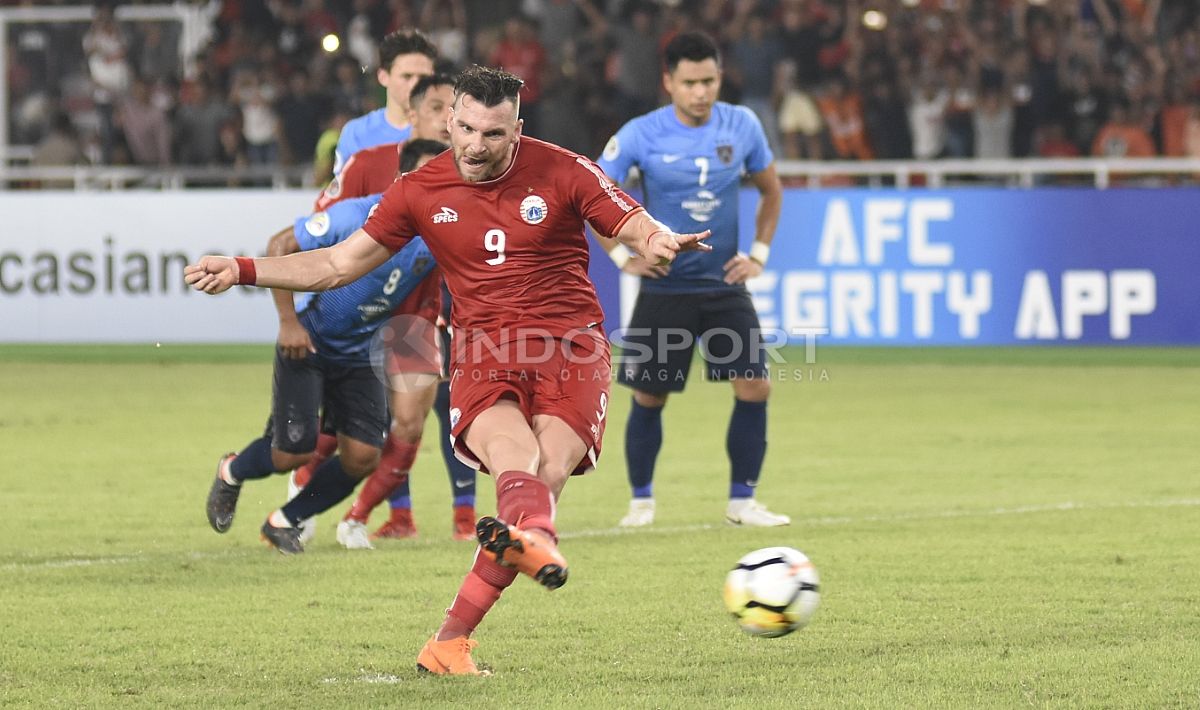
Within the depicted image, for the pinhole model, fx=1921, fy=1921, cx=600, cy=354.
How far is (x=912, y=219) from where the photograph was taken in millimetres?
16172

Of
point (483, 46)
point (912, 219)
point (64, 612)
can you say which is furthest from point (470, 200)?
point (483, 46)

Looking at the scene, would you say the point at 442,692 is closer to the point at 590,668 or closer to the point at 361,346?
the point at 590,668

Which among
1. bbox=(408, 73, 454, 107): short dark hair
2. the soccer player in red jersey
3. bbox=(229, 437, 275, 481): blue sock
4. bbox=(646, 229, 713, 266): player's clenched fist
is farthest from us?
bbox=(408, 73, 454, 107): short dark hair

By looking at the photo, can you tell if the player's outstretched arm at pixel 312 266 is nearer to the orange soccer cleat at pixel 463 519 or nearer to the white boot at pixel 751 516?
the orange soccer cleat at pixel 463 519

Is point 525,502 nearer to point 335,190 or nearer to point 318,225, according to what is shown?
point 318,225

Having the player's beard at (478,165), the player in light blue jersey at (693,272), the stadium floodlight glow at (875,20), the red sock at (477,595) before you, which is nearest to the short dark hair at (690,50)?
the player in light blue jersey at (693,272)

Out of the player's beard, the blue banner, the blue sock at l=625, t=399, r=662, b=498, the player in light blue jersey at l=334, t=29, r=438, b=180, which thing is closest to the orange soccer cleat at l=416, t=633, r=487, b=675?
the player's beard

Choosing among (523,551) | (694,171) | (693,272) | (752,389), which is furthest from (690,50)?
(523,551)

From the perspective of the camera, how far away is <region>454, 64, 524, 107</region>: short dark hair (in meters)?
5.71

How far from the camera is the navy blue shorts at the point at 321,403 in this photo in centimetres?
796

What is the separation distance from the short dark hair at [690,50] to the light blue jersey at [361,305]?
1.81m

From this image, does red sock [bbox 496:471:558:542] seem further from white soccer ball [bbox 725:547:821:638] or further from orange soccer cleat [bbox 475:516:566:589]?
white soccer ball [bbox 725:547:821:638]

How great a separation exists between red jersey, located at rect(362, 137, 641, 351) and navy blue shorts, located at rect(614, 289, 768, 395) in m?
3.05

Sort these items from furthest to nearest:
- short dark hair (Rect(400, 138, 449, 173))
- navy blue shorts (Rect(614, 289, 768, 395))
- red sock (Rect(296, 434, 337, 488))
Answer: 1. navy blue shorts (Rect(614, 289, 768, 395))
2. red sock (Rect(296, 434, 337, 488))
3. short dark hair (Rect(400, 138, 449, 173))
